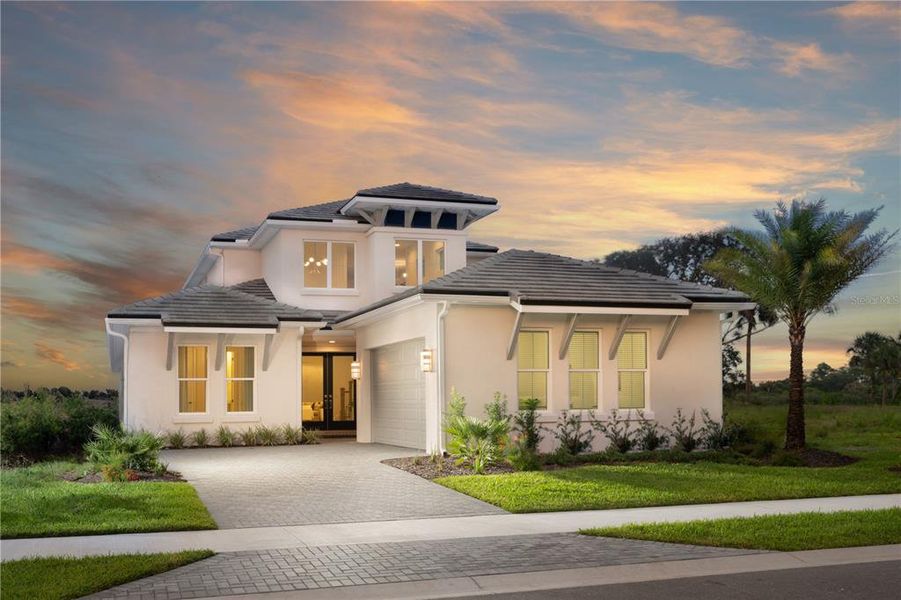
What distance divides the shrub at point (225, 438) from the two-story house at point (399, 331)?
14.4 inches

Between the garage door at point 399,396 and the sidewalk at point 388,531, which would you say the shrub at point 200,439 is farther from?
the sidewalk at point 388,531

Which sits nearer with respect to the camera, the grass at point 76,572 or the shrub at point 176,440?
the grass at point 76,572

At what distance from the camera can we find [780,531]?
38.1 feet

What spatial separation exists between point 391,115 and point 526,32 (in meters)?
5.29

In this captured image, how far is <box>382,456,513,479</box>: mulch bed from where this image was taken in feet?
58.5

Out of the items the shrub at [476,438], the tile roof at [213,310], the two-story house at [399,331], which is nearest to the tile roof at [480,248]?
the two-story house at [399,331]

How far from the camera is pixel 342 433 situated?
31062 mm

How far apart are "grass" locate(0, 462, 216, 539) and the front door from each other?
47.9 ft

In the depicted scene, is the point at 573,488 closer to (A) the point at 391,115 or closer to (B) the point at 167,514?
(B) the point at 167,514

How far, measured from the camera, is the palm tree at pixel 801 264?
22.1 meters

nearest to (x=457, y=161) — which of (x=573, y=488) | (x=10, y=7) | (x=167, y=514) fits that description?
(x=10, y=7)

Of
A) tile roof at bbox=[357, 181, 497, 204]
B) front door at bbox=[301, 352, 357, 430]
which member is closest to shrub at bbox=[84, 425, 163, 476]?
tile roof at bbox=[357, 181, 497, 204]

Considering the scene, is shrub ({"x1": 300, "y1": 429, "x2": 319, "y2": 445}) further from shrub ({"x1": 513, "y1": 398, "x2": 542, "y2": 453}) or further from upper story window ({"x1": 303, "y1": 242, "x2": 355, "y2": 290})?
shrub ({"x1": 513, "y1": 398, "x2": 542, "y2": 453})

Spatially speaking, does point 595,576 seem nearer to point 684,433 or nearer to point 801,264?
point 684,433
